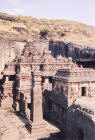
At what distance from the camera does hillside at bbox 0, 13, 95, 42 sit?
4460 centimetres

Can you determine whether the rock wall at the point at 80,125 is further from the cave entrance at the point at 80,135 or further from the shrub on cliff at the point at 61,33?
the shrub on cliff at the point at 61,33

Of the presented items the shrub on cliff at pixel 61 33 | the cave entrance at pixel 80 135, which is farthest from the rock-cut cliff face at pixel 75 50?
the shrub on cliff at pixel 61 33

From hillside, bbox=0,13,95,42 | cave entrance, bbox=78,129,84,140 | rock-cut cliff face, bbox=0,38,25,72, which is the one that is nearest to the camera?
cave entrance, bbox=78,129,84,140

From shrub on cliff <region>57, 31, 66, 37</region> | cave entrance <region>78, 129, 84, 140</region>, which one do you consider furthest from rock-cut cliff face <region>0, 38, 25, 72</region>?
shrub on cliff <region>57, 31, 66, 37</region>

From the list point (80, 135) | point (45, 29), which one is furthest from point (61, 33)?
point (80, 135)

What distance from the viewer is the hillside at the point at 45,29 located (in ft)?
146

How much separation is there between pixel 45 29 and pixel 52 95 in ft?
99.7

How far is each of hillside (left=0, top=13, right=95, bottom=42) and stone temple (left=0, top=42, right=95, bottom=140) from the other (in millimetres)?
20351

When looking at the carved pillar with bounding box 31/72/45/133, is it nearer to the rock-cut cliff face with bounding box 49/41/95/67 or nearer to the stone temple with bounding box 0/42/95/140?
the stone temple with bounding box 0/42/95/140

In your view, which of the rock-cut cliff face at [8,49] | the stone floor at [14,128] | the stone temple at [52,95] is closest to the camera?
the stone temple at [52,95]

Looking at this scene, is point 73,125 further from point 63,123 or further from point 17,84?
point 17,84

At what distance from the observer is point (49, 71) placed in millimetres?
22875

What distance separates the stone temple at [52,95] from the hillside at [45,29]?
2035 centimetres

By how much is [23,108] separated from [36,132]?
5.01m
